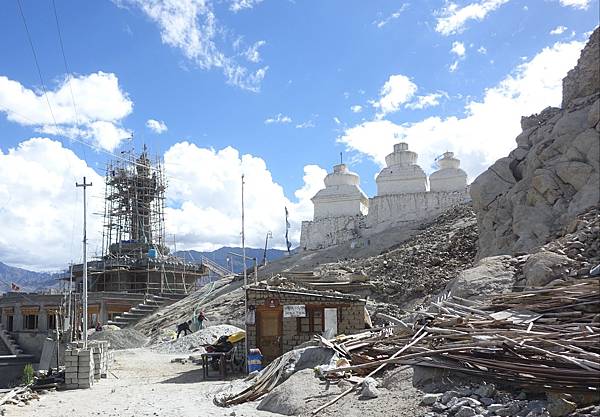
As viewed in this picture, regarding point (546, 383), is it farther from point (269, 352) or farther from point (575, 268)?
point (269, 352)

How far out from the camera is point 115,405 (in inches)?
549

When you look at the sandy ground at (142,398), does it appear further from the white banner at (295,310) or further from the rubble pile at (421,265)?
the rubble pile at (421,265)

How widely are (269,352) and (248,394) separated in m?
5.85

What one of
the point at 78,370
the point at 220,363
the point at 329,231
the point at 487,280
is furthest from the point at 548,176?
the point at 329,231

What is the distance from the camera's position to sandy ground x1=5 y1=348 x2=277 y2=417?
12907mm

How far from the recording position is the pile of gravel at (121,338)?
32594 millimetres

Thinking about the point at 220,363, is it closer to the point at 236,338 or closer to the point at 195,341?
the point at 236,338

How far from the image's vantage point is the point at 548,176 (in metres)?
27.5

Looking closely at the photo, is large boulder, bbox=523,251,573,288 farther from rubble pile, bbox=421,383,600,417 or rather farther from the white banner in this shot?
rubble pile, bbox=421,383,600,417

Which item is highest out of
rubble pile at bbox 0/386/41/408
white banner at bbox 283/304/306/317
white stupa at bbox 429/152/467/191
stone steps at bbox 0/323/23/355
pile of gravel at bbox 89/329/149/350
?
white stupa at bbox 429/152/467/191

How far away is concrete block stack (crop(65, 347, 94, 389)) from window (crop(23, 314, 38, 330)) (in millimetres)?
30705

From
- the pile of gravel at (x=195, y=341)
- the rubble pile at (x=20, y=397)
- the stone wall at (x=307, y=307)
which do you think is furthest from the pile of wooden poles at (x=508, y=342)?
the pile of gravel at (x=195, y=341)

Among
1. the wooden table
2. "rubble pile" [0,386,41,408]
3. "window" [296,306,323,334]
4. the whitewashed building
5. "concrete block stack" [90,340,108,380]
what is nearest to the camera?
"rubble pile" [0,386,41,408]

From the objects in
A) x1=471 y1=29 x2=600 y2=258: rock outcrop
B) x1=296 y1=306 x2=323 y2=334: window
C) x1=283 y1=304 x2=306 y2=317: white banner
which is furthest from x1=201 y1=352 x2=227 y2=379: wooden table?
x1=471 y1=29 x2=600 y2=258: rock outcrop
